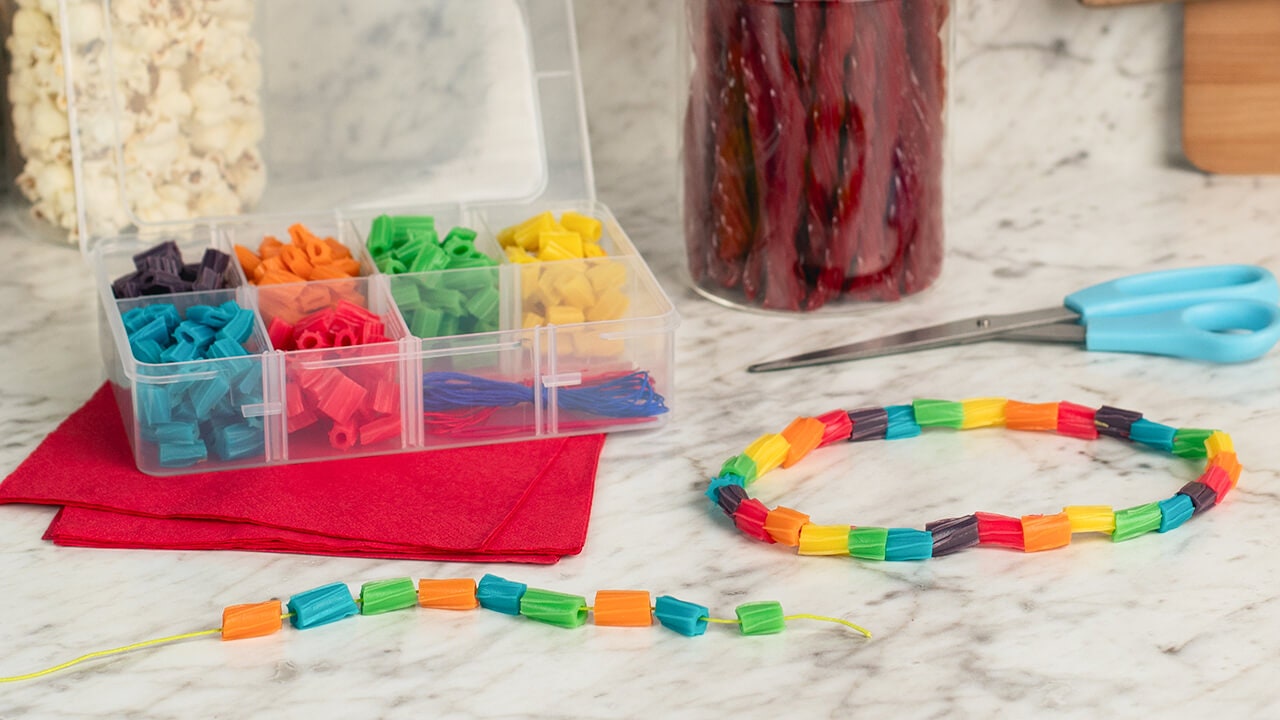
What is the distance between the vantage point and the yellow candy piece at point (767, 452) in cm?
85

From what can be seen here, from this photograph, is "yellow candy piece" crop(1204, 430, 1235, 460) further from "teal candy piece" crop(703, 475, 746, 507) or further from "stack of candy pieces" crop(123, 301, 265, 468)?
"stack of candy pieces" crop(123, 301, 265, 468)

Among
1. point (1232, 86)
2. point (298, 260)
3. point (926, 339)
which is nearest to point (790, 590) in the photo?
point (926, 339)

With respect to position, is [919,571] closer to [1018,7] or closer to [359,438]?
[359,438]

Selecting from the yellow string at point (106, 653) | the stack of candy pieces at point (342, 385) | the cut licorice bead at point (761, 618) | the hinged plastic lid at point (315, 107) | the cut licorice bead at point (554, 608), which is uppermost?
the hinged plastic lid at point (315, 107)

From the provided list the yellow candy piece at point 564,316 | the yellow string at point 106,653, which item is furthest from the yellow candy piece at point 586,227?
the yellow string at point 106,653

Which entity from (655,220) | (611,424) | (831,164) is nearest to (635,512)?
(611,424)

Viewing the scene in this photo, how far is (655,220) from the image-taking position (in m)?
1.28

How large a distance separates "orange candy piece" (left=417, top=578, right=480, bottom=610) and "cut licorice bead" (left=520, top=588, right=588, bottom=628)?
0.03 meters

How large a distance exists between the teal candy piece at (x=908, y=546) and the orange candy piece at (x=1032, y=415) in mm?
173

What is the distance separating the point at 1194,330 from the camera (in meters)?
0.99

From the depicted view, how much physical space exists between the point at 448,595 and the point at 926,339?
1.38ft

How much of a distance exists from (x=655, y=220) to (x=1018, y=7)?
381mm

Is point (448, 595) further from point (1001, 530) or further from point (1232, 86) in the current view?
point (1232, 86)

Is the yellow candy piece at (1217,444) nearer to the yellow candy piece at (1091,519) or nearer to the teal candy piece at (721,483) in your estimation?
the yellow candy piece at (1091,519)
